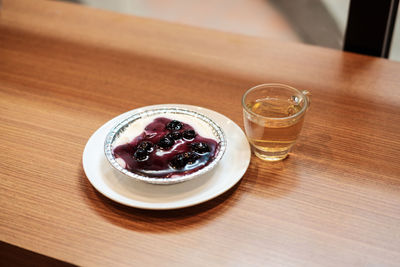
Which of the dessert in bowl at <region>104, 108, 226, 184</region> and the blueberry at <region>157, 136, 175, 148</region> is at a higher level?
the blueberry at <region>157, 136, 175, 148</region>

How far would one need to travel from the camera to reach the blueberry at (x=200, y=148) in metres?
0.63

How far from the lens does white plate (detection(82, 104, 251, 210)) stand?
598 mm

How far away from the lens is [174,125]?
677 millimetres

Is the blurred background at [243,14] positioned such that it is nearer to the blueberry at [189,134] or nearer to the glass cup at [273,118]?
the glass cup at [273,118]

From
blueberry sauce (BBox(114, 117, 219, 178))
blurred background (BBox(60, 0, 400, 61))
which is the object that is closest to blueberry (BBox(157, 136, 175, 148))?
blueberry sauce (BBox(114, 117, 219, 178))

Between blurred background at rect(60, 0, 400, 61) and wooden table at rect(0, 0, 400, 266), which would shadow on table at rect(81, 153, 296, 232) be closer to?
wooden table at rect(0, 0, 400, 266)

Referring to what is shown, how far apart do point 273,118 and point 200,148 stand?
11cm

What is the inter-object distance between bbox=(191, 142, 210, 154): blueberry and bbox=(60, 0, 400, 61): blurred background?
4.00 feet

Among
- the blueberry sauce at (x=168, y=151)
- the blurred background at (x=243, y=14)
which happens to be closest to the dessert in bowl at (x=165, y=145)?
the blueberry sauce at (x=168, y=151)

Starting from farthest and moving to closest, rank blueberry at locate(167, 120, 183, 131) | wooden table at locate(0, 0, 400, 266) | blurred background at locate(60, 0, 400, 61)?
blurred background at locate(60, 0, 400, 61)
blueberry at locate(167, 120, 183, 131)
wooden table at locate(0, 0, 400, 266)

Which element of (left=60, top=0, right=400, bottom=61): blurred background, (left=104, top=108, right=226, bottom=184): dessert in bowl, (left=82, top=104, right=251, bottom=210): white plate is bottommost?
(left=60, top=0, right=400, bottom=61): blurred background

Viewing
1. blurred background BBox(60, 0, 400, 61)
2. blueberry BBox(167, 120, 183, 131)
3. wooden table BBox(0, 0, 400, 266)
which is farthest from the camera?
blurred background BBox(60, 0, 400, 61)

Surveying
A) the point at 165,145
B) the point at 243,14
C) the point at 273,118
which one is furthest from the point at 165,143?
the point at 243,14

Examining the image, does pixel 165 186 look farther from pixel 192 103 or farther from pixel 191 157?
pixel 192 103
